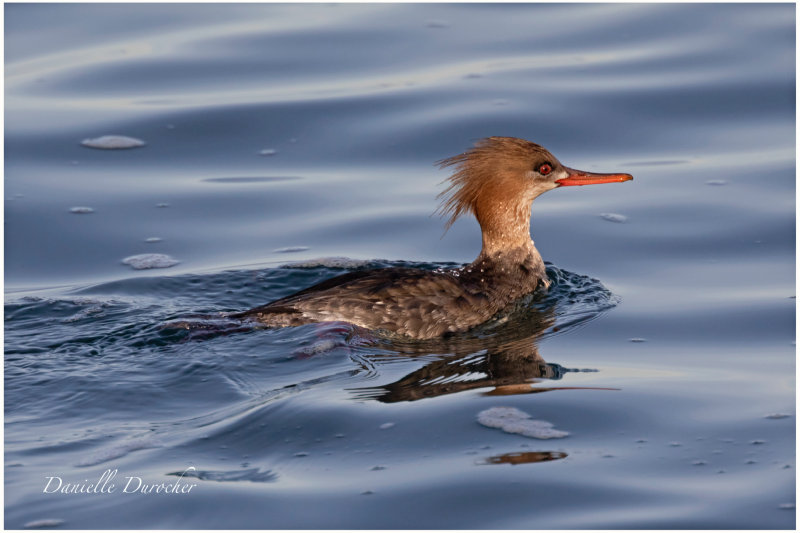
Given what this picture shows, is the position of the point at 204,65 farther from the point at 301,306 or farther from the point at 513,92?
the point at 301,306

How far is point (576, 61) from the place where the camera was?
43.4ft

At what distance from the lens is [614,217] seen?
9977 mm

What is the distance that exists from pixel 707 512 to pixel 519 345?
101 inches

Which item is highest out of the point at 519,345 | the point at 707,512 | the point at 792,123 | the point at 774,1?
the point at 774,1

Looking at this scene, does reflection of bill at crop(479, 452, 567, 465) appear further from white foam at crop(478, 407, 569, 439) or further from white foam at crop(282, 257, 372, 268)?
white foam at crop(282, 257, 372, 268)

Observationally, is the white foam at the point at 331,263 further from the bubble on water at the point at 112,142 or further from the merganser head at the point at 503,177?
the bubble on water at the point at 112,142

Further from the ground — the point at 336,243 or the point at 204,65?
the point at 204,65

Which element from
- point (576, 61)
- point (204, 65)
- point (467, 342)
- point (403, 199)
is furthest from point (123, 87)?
point (467, 342)

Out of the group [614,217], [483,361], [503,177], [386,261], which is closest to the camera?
[483,361]

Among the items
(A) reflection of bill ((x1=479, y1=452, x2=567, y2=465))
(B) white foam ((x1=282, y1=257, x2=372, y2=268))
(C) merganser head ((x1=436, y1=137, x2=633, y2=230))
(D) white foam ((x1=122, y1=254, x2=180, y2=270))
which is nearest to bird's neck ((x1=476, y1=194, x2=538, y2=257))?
(C) merganser head ((x1=436, y1=137, x2=633, y2=230))

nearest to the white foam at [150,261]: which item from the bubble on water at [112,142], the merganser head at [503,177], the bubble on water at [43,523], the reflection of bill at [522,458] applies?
the merganser head at [503,177]
